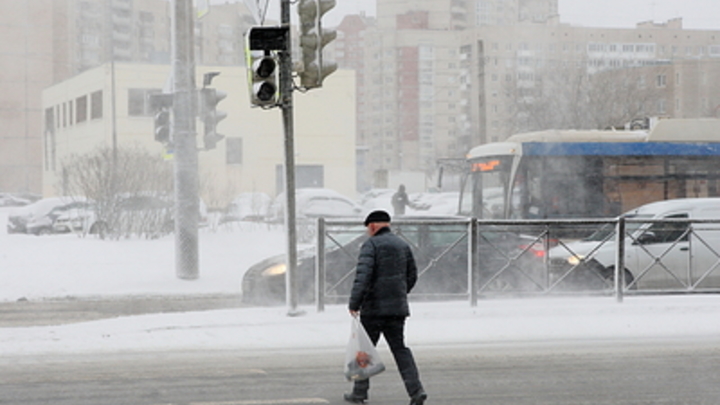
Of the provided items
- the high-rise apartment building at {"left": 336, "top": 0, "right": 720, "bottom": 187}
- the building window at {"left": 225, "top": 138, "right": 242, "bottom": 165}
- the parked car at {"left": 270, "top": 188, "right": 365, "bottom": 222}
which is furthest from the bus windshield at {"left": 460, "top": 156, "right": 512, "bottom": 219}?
the building window at {"left": 225, "top": 138, "right": 242, "bottom": 165}

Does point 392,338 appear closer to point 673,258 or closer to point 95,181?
point 673,258

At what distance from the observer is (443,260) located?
426 inches

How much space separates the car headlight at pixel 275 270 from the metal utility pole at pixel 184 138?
3237 mm

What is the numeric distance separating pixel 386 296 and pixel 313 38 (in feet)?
14.9

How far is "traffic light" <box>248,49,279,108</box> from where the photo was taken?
9.23 m

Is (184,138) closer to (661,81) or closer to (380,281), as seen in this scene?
(380,281)

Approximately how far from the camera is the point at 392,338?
5.83 m

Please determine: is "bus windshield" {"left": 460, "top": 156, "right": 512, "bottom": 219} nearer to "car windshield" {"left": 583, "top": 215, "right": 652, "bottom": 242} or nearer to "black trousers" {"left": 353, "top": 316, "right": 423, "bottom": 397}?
"car windshield" {"left": 583, "top": 215, "right": 652, "bottom": 242}

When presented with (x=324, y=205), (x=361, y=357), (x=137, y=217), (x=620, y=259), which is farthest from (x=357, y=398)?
(x=324, y=205)

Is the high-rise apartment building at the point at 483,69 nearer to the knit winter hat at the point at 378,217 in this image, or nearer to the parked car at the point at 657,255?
the parked car at the point at 657,255

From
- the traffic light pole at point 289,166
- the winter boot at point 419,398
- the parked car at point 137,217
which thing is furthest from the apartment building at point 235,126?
the winter boot at point 419,398

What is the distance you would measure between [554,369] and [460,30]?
178ft

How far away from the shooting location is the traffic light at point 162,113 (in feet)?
45.9

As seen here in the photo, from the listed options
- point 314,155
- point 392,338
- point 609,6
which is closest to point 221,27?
point 314,155
